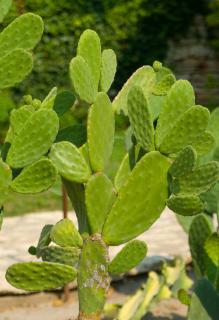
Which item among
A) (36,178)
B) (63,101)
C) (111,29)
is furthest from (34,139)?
(111,29)

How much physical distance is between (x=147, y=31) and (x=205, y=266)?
404 inches

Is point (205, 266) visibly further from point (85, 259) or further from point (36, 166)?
point (36, 166)

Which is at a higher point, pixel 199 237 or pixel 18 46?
pixel 18 46

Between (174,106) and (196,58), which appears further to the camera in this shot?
(196,58)

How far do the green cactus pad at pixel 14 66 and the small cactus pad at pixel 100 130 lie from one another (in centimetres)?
14

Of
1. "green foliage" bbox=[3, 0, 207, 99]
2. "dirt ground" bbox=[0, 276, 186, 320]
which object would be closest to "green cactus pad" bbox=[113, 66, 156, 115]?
"dirt ground" bbox=[0, 276, 186, 320]

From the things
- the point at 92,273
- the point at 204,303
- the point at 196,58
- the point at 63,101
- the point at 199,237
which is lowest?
the point at 196,58

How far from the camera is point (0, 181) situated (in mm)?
1435

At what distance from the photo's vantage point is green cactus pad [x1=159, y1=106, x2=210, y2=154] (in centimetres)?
150

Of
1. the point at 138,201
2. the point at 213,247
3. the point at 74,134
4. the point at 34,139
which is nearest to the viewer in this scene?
the point at 34,139

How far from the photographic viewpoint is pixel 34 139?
143 cm

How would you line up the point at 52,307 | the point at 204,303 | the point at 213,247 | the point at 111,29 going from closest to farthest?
the point at 204,303 → the point at 213,247 → the point at 52,307 → the point at 111,29

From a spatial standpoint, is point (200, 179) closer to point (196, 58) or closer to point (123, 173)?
point (123, 173)

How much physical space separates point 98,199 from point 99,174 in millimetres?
44
